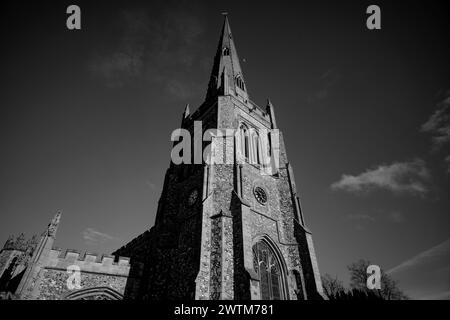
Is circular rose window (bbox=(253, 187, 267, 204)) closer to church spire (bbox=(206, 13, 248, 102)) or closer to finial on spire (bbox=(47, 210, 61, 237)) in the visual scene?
church spire (bbox=(206, 13, 248, 102))

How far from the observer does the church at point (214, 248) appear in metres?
11.2

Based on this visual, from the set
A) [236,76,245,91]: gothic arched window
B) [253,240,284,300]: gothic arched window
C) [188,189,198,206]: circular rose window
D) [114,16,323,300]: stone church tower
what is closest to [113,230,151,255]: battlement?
[114,16,323,300]: stone church tower

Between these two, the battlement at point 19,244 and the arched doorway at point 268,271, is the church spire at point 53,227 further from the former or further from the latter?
the battlement at point 19,244

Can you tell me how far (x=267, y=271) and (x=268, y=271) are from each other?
0.07 m

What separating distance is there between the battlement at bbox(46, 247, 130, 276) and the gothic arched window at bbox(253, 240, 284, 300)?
7488 millimetres

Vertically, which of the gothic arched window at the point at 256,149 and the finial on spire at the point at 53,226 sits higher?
the gothic arched window at the point at 256,149

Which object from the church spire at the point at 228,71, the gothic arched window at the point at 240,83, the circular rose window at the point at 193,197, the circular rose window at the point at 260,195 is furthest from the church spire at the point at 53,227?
the gothic arched window at the point at 240,83

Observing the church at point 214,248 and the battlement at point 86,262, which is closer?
the church at point 214,248

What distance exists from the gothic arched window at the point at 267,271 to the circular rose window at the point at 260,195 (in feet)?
9.39

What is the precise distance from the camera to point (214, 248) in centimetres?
1190

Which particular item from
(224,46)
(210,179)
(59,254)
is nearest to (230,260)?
(210,179)

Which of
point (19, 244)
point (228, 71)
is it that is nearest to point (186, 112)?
point (228, 71)

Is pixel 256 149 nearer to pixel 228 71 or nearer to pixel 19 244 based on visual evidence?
pixel 228 71

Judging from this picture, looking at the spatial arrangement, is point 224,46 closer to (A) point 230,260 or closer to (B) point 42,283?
(A) point 230,260
